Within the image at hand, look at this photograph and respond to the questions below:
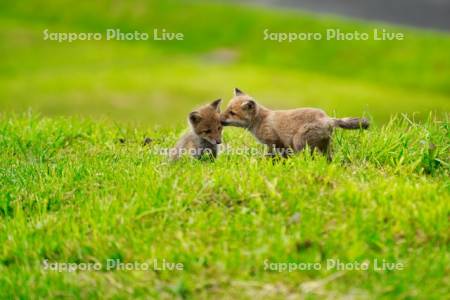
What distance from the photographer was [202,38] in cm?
16875

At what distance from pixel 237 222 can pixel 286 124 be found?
10.8 ft

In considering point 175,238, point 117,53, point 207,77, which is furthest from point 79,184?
point 117,53

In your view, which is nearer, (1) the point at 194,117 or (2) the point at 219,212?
(2) the point at 219,212

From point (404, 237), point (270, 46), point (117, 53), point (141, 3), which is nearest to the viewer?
point (404, 237)

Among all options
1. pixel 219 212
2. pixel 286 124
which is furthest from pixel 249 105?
pixel 219 212

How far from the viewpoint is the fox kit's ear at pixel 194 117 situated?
12.9 meters

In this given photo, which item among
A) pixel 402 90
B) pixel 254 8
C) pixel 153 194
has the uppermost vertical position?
pixel 254 8

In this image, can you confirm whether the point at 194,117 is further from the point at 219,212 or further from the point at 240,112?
the point at 219,212

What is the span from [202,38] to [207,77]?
60942 mm

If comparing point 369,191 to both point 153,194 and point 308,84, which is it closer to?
point 153,194

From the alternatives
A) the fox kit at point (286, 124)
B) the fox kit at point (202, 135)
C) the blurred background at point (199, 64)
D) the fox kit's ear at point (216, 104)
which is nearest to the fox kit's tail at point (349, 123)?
the fox kit at point (286, 124)

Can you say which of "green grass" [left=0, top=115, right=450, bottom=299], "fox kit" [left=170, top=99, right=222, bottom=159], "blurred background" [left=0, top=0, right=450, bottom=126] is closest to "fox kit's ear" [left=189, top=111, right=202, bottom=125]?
"fox kit" [left=170, top=99, right=222, bottom=159]

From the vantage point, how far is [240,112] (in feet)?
41.2

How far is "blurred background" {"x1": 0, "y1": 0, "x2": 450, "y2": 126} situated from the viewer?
88.5 m
